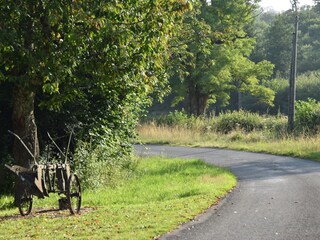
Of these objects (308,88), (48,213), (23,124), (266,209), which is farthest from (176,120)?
(266,209)

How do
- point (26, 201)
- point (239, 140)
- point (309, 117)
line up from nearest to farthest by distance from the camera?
point (26, 201), point (309, 117), point (239, 140)

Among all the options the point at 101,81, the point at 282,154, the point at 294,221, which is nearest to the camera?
the point at 294,221

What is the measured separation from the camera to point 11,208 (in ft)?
39.9

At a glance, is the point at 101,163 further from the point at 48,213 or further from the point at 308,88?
the point at 308,88

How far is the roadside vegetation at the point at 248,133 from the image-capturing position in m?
26.1

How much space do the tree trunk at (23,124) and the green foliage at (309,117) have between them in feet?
70.0

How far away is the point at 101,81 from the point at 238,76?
114 feet

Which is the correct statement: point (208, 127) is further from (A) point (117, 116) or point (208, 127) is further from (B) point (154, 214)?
(B) point (154, 214)

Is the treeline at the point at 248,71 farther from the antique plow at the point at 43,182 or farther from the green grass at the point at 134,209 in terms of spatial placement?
the antique plow at the point at 43,182

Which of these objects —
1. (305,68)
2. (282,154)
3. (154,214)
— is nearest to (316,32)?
(305,68)

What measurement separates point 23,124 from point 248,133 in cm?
2424

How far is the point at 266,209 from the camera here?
10.8 metres

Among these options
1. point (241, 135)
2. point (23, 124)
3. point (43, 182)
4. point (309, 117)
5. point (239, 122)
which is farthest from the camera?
point (239, 122)

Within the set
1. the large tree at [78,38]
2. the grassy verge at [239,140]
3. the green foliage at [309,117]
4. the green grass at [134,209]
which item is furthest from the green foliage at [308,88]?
the large tree at [78,38]
